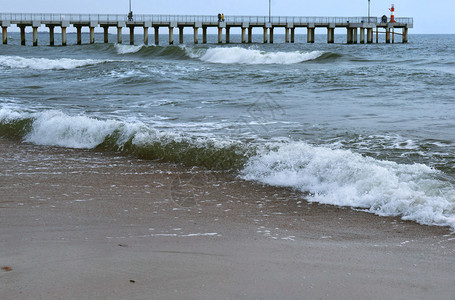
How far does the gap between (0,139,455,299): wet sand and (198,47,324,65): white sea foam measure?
24.3 metres

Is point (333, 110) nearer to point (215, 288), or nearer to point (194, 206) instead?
point (194, 206)

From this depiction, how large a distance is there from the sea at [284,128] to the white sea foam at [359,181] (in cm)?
1

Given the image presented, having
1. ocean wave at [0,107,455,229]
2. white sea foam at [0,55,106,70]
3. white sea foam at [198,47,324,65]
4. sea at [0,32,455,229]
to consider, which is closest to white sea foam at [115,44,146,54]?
white sea foam at [198,47,324,65]

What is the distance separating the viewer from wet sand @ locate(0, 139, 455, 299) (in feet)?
9.69

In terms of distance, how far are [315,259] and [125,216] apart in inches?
64.3

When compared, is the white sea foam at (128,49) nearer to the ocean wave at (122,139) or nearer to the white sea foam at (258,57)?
the white sea foam at (258,57)

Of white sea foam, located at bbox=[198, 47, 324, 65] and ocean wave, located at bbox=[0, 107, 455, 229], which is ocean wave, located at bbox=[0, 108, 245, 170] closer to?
ocean wave, located at bbox=[0, 107, 455, 229]

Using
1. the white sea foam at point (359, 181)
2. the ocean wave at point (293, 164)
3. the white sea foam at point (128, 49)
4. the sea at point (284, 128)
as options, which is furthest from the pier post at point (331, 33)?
the white sea foam at point (359, 181)

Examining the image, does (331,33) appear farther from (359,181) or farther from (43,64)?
(359,181)

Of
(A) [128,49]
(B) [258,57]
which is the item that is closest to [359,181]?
(B) [258,57]

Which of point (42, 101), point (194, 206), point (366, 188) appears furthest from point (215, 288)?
point (42, 101)

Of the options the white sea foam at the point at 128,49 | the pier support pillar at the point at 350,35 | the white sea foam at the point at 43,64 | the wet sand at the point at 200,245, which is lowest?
the wet sand at the point at 200,245

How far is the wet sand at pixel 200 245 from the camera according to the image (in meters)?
2.95

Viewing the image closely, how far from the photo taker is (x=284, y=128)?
838cm
